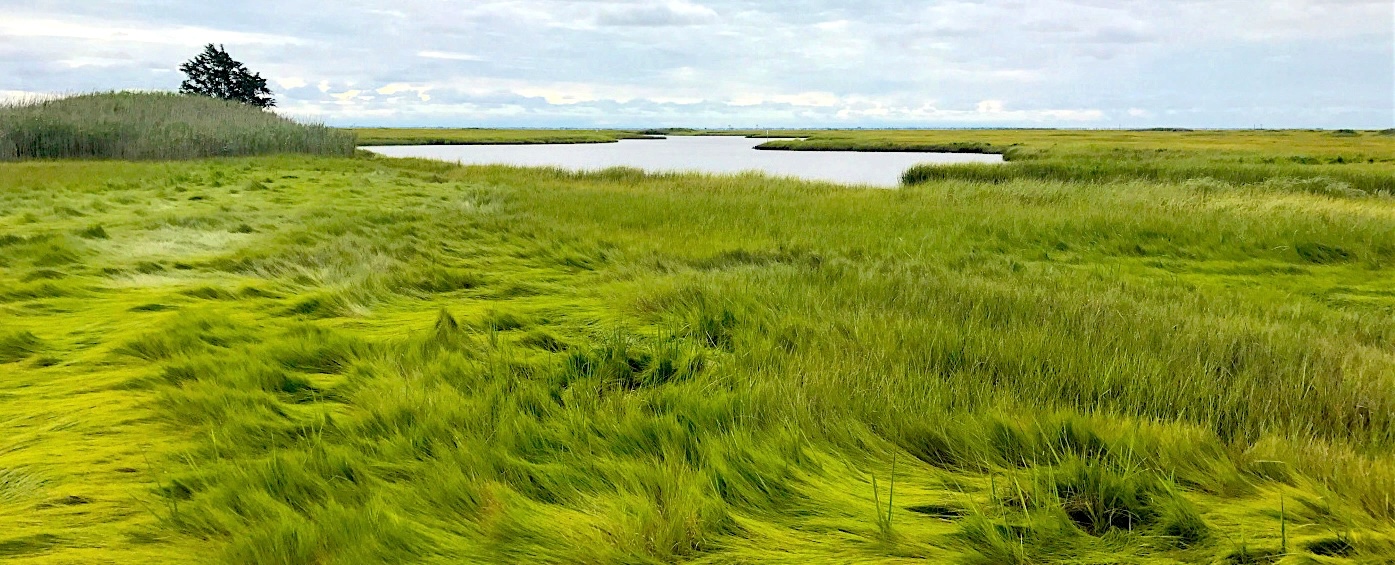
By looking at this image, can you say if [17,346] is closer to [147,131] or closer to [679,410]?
[679,410]

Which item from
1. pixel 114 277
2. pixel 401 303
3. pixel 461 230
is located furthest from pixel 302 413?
pixel 461 230

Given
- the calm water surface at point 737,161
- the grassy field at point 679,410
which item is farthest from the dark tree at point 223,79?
the grassy field at point 679,410

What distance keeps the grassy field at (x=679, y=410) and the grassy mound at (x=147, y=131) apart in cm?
2005

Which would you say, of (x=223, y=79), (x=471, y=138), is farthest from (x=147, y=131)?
(x=471, y=138)

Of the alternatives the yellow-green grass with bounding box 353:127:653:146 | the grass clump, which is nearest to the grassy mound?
the grass clump

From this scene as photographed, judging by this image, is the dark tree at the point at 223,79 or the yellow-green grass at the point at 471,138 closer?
the dark tree at the point at 223,79

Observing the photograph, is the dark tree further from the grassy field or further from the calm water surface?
the grassy field

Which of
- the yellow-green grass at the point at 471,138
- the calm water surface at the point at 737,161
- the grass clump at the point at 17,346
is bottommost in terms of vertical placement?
the grass clump at the point at 17,346

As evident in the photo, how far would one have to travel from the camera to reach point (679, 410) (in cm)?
269

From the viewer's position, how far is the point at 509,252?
7.56 m

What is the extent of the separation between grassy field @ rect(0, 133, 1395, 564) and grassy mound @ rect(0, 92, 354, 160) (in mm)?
20050

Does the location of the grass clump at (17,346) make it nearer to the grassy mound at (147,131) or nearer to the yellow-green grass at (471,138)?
the grassy mound at (147,131)

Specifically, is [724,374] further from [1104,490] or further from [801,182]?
[801,182]

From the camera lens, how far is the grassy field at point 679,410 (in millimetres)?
1894
